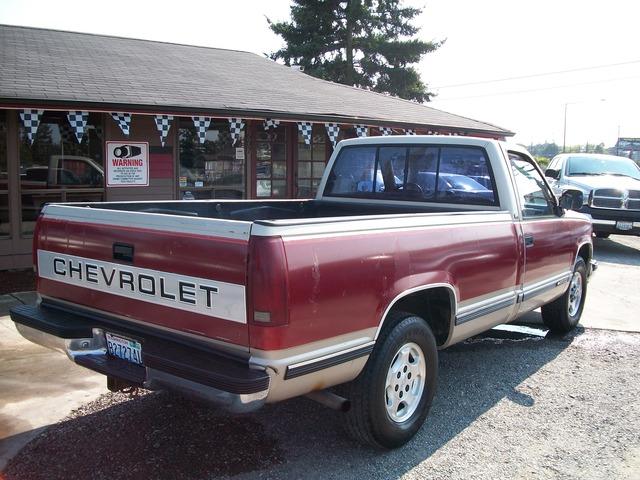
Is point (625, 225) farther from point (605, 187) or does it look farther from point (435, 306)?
point (435, 306)

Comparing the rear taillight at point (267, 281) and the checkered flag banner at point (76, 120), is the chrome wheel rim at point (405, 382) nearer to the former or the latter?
the rear taillight at point (267, 281)

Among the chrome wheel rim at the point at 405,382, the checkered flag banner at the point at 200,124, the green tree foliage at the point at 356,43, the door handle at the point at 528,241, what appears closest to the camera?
the chrome wheel rim at the point at 405,382

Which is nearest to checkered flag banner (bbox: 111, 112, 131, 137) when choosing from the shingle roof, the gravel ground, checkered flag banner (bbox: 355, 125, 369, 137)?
the shingle roof

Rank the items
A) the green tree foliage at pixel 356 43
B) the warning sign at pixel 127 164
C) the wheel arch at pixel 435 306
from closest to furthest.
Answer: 1. the wheel arch at pixel 435 306
2. the warning sign at pixel 127 164
3. the green tree foliage at pixel 356 43

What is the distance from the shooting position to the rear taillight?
2730mm

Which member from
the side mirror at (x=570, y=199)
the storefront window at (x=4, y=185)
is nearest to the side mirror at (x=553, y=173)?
the side mirror at (x=570, y=199)

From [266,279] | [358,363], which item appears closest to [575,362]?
[358,363]

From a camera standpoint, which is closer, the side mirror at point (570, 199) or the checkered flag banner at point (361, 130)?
the side mirror at point (570, 199)

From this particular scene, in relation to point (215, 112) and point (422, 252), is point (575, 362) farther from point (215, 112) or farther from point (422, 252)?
point (215, 112)

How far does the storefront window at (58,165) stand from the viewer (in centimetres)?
914

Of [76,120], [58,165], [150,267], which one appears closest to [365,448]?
[150,267]

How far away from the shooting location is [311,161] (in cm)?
1313

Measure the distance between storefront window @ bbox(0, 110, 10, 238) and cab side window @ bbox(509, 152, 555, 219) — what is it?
7.44 m

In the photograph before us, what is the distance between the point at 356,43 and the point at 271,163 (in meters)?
19.4
